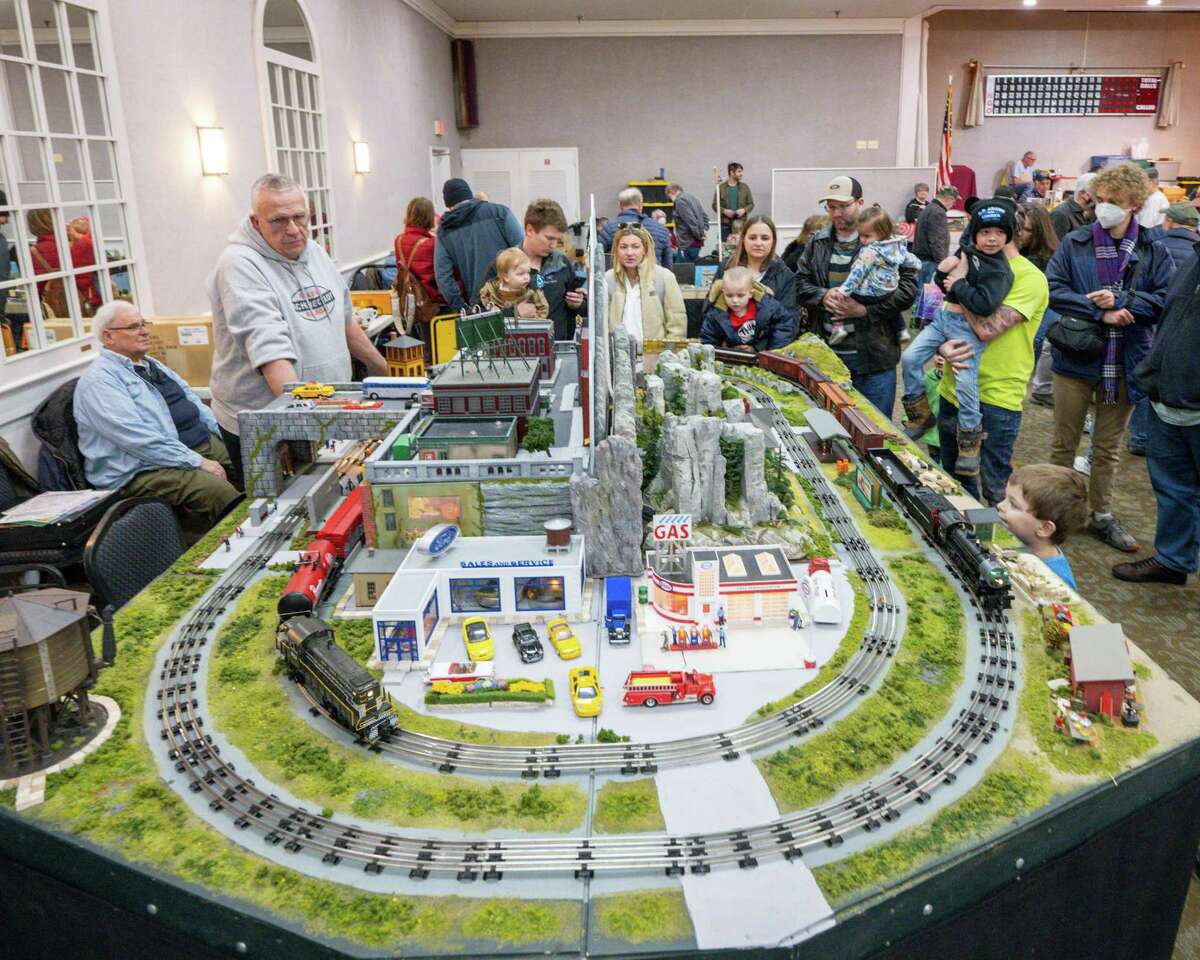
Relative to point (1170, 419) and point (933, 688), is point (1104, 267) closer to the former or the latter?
point (1170, 419)

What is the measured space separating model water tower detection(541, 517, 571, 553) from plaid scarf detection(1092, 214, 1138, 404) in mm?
6020

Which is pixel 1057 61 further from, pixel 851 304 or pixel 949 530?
pixel 949 530

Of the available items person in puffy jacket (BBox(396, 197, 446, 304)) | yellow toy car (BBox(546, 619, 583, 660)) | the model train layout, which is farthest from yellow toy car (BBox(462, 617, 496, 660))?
person in puffy jacket (BBox(396, 197, 446, 304))

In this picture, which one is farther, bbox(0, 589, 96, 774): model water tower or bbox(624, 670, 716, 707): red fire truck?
bbox(624, 670, 716, 707): red fire truck

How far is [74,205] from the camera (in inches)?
322

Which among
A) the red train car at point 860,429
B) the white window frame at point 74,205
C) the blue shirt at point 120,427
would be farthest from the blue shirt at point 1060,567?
the white window frame at point 74,205

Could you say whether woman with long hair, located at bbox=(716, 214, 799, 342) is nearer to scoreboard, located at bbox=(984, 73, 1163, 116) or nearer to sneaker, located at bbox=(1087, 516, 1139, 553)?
sneaker, located at bbox=(1087, 516, 1139, 553)

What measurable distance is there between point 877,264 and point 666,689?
5935 millimetres

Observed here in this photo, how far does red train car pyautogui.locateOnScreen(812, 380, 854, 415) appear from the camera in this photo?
280 inches

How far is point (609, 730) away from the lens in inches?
134

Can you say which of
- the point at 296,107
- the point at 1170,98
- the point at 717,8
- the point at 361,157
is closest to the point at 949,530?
the point at 296,107

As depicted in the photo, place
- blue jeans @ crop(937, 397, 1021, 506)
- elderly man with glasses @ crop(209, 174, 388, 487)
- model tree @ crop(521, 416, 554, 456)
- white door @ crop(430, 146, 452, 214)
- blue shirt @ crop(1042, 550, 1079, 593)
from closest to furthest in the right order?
blue shirt @ crop(1042, 550, 1079, 593)
model tree @ crop(521, 416, 554, 456)
elderly man with glasses @ crop(209, 174, 388, 487)
blue jeans @ crop(937, 397, 1021, 506)
white door @ crop(430, 146, 452, 214)

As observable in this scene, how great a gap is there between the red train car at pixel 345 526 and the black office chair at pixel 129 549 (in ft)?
3.45

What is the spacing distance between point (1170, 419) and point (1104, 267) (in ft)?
6.05
